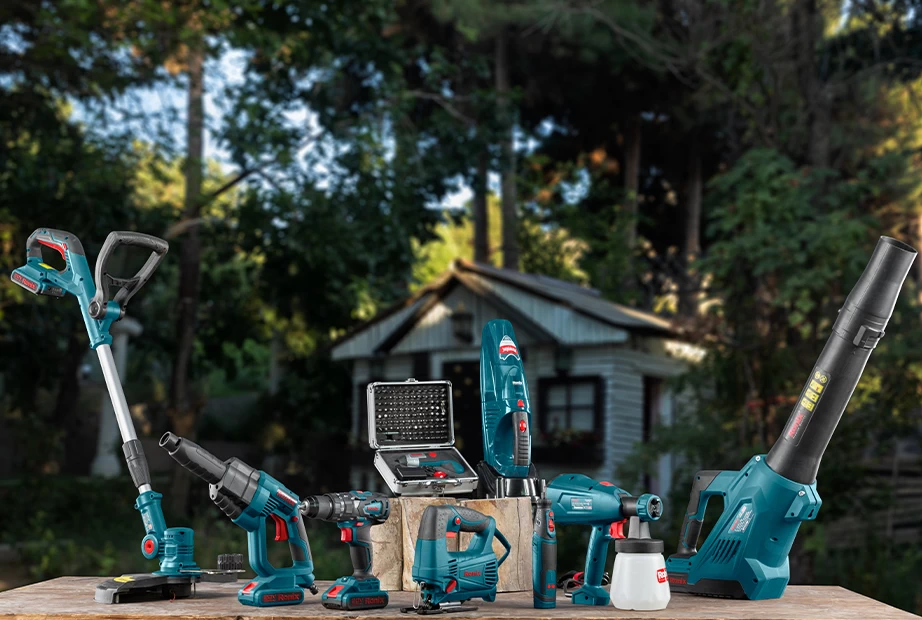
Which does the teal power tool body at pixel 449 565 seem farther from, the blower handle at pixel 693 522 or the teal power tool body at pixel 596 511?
the blower handle at pixel 693 522

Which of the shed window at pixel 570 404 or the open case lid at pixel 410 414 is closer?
the open case lid at pixel 410 414

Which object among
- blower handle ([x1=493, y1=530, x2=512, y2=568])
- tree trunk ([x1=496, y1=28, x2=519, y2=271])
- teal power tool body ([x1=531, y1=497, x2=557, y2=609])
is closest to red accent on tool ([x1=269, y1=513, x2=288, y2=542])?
blower handle ([x1=493, y1=530, x2=512, y2=568])

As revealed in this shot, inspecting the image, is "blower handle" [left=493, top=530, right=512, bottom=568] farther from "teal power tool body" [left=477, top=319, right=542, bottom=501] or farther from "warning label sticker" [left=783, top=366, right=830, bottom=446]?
"warning label sticker" [left=783, top=366, right=830, bottom=446]

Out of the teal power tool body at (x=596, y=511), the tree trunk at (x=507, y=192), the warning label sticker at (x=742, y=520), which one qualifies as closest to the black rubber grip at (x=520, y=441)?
the teal power tool body at (x=596, y=511)

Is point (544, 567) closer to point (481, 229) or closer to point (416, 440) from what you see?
point (416, 440)

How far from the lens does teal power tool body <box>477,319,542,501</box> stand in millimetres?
3594

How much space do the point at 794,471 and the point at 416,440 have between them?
1.23 m

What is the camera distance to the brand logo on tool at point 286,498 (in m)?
3.16

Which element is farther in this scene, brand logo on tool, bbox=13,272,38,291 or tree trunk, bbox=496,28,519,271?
tree trunk, bbox=496,28,519,271

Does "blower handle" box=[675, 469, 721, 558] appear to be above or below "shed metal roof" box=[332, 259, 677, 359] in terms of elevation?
below

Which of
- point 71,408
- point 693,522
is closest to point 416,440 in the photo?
point 693,522

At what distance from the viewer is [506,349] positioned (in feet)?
12.3

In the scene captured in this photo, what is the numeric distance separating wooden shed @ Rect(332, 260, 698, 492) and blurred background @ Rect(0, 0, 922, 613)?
44mm

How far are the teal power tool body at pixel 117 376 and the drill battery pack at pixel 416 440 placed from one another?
26.6 inches
